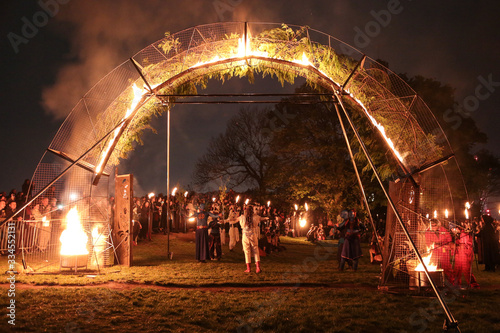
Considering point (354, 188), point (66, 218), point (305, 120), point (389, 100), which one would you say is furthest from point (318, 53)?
point (305, 120)

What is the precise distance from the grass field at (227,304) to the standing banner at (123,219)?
1.12 meters

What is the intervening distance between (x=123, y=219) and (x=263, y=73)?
742cm

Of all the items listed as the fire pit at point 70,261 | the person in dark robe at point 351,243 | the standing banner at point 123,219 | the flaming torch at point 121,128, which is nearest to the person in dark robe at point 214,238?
the standing banner at point 123,219

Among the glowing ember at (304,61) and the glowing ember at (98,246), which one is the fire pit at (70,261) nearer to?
the glowing ember at (98,246)

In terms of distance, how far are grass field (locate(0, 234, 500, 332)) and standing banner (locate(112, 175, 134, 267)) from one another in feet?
3.67

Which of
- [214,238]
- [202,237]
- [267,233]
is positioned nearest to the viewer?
[202,237]

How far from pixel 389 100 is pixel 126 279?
8.31 metres

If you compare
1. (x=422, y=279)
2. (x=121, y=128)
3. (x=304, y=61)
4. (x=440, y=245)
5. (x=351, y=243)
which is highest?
(x=304, y=61)

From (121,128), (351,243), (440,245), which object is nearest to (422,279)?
(440,245)

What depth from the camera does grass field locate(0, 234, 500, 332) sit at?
6430 mm

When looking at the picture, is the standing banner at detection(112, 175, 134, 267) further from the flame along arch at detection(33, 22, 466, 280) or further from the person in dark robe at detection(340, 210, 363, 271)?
the person in dark robe at detection(340, 210, 363, 271)

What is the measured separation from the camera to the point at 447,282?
11000 mm

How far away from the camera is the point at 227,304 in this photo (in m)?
7.81

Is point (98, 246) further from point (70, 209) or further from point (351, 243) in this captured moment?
point (351, 243)
